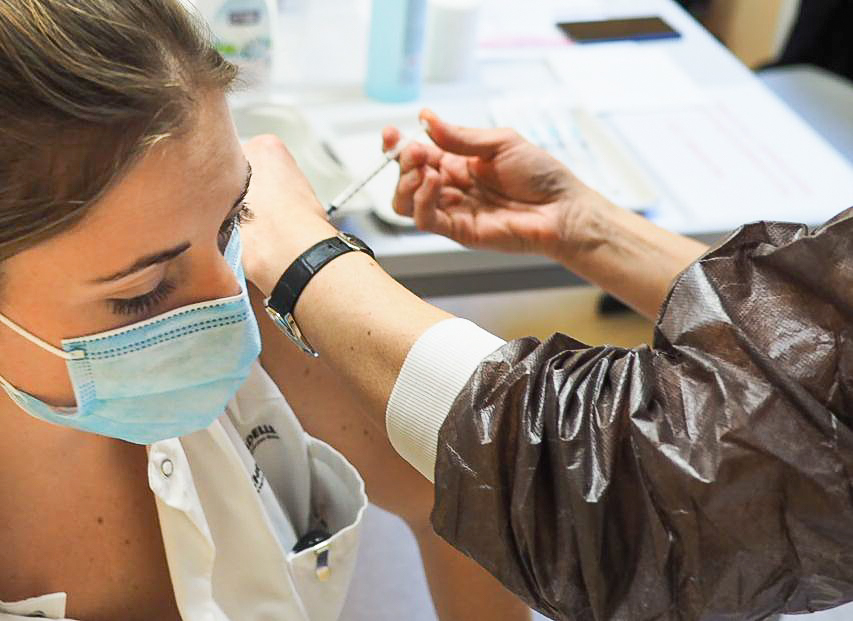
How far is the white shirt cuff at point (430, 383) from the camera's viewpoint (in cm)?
91

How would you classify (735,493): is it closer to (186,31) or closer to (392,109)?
(186,31)

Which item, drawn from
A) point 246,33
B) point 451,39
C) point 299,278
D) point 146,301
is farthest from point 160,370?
point 451,39

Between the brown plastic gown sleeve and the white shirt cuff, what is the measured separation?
0.06 feet

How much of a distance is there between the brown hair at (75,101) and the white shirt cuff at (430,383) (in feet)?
0.96

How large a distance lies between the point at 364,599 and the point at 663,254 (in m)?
0.65

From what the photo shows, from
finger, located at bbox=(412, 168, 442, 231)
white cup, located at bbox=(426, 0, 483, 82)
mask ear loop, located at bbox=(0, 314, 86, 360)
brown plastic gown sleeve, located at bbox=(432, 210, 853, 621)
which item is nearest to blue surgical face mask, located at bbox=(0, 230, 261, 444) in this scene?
mask ear loop, located at bbox=(0, 314, 86, 360)

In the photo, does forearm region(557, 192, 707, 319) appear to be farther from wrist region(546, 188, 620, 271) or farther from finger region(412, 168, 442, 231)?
finger region(412, 168, 442, 231)

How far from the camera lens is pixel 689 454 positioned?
2.69 feet

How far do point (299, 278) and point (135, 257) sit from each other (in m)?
0.24

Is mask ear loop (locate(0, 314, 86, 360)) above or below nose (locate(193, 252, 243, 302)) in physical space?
below

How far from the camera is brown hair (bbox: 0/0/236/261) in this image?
2.38 feet

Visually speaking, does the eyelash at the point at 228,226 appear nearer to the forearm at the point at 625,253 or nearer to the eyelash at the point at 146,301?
the eyelash at the point at 146,301

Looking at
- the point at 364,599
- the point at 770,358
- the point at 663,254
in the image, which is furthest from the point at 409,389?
the point at 364,599

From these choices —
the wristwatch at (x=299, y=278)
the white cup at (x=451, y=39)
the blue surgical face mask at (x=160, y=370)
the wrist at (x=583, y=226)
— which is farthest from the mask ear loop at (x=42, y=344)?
the white cup at (x=451, y=39)
